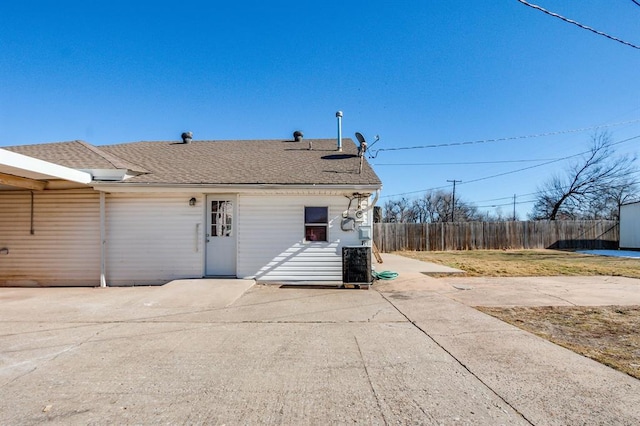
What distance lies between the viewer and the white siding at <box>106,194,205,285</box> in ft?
28.9

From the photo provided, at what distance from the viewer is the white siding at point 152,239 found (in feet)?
28.9

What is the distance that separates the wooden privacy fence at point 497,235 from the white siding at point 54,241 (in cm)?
1605

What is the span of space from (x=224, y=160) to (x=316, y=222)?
3.90 metres

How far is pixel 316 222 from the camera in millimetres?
8977

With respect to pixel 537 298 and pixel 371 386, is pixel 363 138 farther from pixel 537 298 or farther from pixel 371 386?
pixel 371 386

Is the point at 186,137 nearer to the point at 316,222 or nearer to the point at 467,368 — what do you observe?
the point at 316,222

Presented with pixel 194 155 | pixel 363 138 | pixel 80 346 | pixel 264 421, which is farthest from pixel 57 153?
pixel 264 421

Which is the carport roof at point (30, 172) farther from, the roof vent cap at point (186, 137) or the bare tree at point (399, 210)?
the bare tree at point (399, 210)

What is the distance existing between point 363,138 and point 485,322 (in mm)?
6347

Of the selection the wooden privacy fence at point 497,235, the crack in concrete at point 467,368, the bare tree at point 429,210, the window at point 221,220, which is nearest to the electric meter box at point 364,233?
the crack in concrete at point 467,368

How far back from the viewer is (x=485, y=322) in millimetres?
5359

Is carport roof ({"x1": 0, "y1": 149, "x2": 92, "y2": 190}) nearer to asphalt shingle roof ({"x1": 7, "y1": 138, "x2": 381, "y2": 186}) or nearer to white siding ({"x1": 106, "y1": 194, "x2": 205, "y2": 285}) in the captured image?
asphalt shingle roof ({"x1": 7, "y1": 138, "x2": 381, "y2": 186})

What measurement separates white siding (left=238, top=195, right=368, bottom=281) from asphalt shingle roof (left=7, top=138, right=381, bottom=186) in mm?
631

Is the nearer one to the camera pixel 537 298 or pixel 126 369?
pixel 126 369
